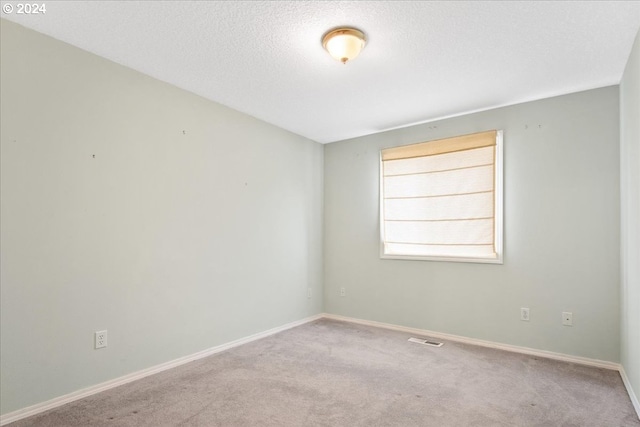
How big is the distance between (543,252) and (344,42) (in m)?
2.60

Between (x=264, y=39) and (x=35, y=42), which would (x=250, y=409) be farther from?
(x=35, y=42)

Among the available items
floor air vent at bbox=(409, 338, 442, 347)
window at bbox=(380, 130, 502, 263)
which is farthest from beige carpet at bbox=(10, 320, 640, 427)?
window at bbox=(380, 130, 502, 263)

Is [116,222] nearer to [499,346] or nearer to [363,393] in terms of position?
[363,393]

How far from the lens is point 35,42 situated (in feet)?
7.35

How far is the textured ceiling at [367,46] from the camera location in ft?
6.64

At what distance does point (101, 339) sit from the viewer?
8.16 feet

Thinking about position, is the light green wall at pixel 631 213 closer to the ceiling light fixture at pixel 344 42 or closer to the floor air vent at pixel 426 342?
the floor air vent at pixel 426 342

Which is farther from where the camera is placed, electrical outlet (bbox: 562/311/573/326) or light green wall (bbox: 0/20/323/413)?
electrical outlet (bbox: 562/311/573/326)

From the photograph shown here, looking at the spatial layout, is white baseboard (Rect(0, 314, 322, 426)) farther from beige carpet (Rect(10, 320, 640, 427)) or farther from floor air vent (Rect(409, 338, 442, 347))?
floor air vent (Rect(409, 338, 442, 347))

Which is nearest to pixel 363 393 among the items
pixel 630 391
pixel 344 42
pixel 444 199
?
pixel 630 391

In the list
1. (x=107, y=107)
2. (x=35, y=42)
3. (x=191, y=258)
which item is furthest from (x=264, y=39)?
(x=191, y=258)

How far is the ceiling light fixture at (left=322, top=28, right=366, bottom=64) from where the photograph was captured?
86.5 inches

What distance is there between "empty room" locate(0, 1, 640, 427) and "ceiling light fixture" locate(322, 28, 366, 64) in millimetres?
15

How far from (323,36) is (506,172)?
2300 millimetres
